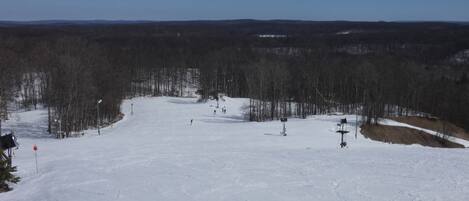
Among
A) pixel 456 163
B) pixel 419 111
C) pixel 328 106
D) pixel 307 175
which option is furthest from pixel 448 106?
pixel 307 175

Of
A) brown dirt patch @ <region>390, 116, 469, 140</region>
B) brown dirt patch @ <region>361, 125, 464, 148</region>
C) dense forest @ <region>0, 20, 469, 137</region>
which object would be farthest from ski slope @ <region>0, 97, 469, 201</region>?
brown dirt patch @ <region>390, 116, 469, 140</region>

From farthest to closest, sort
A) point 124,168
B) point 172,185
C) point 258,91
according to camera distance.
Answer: point 258,91 < point 124,168 < point 172,185

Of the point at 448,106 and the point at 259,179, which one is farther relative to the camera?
the point at 448,106

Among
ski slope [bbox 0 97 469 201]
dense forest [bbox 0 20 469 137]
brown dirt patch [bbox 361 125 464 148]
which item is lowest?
brown dirt patch [bbox 361 125 464 148]

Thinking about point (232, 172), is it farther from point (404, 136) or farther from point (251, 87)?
point (251, 87)

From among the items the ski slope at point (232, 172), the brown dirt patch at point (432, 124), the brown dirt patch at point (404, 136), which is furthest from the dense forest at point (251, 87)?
the ski slope at point (232, 172)

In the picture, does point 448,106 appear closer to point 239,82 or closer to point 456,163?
point 239,82

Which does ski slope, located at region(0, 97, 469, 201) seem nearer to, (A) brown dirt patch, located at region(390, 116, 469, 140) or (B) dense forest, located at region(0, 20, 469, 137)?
(B) dense forest, located at region(0, 20, 469, 137)
